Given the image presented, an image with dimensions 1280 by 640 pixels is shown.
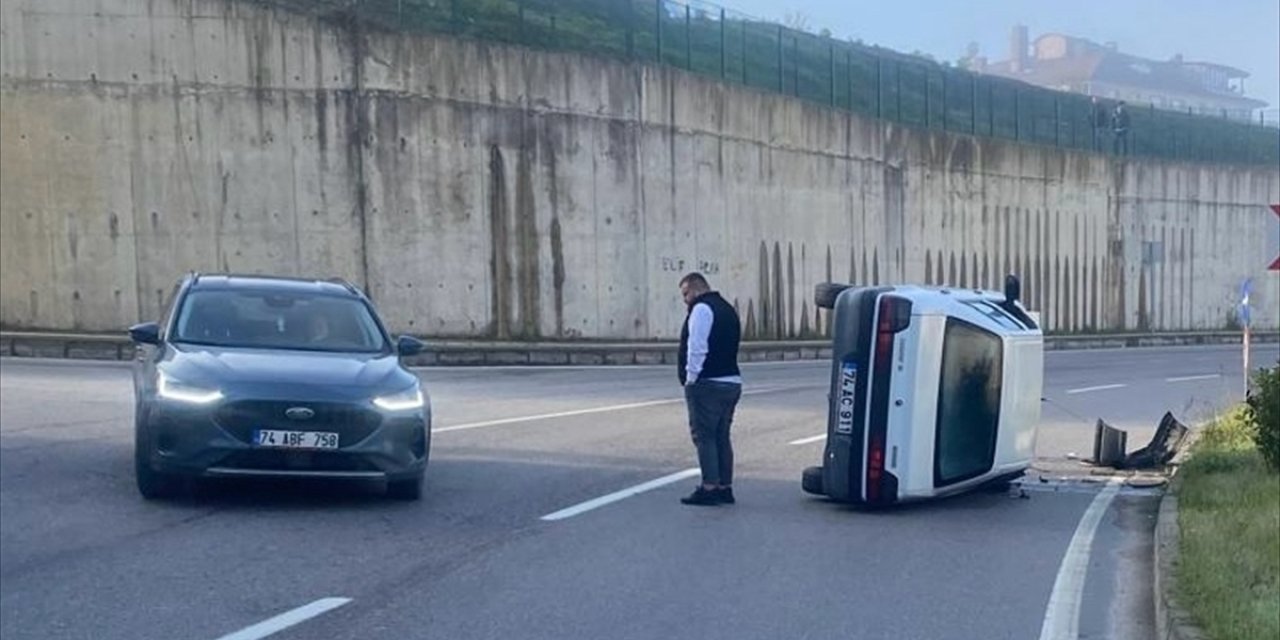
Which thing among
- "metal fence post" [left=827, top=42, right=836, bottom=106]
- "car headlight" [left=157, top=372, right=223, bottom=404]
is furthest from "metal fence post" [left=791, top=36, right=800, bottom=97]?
"car headlight" [left=157, top=372, right=223, bottom=404]

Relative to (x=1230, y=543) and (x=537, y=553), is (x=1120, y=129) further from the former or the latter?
(x=537, y=553)

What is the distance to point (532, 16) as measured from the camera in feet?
113

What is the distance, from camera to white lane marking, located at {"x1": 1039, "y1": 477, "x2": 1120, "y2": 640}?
8273 mm

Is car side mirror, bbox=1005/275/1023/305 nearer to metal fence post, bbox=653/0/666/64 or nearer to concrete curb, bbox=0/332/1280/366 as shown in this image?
concrete curb, bbox=0/332/1280/366

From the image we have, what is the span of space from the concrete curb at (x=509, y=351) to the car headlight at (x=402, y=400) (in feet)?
30.8

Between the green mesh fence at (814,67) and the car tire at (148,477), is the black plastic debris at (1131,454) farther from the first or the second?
the green mesh fence at (814,67)

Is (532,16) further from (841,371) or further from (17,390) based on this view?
(841,371)

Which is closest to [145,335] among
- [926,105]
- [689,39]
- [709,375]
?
[709,375]

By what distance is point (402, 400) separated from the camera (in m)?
11.6

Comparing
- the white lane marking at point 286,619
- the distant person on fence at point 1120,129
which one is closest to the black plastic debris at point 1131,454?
the white lane marking at point 286,619

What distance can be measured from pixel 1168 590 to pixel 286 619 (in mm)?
4261

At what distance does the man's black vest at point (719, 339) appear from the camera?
12141mm

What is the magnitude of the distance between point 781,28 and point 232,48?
1655 centimetres

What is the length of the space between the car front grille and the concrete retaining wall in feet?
65.4
